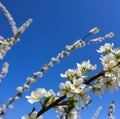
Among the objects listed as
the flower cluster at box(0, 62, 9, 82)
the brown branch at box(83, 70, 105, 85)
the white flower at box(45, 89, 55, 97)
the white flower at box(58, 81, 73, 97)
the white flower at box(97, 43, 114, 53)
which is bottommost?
the brown branch at box(83, 70, 105, 85)

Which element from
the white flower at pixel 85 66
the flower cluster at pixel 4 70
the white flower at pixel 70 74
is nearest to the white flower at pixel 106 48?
the white flower at pixel 85 66

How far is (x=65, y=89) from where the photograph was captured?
284 centimetres

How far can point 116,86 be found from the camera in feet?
9.38

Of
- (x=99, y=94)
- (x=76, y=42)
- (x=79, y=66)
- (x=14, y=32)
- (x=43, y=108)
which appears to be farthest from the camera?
(x=76, y=42)

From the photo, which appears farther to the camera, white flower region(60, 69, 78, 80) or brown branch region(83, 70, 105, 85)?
white flower region(60, 69, 78, 80)

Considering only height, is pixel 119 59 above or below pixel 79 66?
below

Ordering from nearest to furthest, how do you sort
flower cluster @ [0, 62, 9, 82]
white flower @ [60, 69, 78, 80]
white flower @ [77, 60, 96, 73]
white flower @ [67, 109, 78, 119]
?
white flower @ [67, 109, 78, 119] → white flower @ [60, 69, 78, 80] → white flower @ [77, 60, 96, 73] → flower cluster @ [0, 62, 9, 82]

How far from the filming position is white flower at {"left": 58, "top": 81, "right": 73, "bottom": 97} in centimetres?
279

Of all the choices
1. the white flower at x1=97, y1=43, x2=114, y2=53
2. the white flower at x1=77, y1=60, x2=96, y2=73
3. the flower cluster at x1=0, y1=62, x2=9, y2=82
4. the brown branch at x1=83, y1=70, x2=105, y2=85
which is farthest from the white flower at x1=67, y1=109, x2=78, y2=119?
the flower cluster at x1=0, y1=62, x2=9, y2=82

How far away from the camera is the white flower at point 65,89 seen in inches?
110

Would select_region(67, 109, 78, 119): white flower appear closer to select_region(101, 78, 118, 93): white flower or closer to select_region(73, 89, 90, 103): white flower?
select_region(73, 89, 90, 103): white flower

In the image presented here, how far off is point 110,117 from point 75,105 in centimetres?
894

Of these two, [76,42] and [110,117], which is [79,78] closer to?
[76,42]

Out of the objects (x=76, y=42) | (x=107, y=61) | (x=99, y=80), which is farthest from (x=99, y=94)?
(x=76, y=42)
